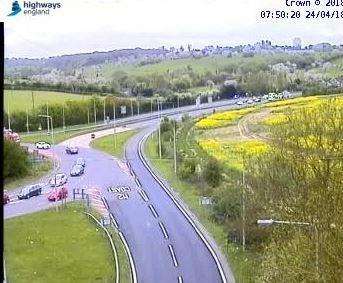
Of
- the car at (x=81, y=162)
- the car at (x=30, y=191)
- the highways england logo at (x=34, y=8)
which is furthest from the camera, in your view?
the car at (x=81, y=162)

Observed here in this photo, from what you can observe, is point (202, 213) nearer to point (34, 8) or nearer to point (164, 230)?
point (164, 230)

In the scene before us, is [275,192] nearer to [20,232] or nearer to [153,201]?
[153,201]

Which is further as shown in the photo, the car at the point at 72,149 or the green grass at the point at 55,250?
the car at the point at 72,149

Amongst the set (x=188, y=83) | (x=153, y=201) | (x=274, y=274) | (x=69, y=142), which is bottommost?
(x=274, y=274)

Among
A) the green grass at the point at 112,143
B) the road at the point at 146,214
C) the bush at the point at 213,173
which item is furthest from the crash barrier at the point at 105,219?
the bush at the point at 213,173

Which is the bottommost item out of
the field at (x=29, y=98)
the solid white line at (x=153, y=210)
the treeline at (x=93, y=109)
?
the solid white line at (x=153, y=210)

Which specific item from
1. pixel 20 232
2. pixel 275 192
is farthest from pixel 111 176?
pixel 275 192

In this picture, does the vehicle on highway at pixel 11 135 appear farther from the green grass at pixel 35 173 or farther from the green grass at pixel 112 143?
the green grass at pixel 112 143
